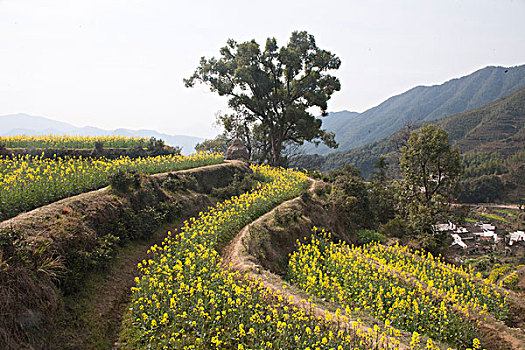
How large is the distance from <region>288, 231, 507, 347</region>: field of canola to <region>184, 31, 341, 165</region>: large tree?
25.7m

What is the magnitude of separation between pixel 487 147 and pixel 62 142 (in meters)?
160

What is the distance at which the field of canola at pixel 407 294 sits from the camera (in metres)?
8.64

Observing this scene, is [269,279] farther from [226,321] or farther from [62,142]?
[62,142]

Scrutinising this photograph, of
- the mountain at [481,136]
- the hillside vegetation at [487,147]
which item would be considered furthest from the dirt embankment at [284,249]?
the mountain at [481,136]

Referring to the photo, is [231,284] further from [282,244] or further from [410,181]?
[410,181]

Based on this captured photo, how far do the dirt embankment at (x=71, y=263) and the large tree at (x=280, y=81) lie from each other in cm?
2614

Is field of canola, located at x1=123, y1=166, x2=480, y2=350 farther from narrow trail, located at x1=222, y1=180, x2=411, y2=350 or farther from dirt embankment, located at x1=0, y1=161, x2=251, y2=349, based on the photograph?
A: dirt embankment, located at x1=0, y1=161, x2=251, y2=349

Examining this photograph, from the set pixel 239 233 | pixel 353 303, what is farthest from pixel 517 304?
pixel 239 233

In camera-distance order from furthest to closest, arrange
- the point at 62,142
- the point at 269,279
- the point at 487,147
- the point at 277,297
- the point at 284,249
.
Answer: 1. the point at 487,147
2. the point at 62,142
3. the point at 284,249
4. the point at 269,279
5. the point at 277,297

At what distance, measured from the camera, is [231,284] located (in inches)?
315

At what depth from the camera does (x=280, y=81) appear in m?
38.9

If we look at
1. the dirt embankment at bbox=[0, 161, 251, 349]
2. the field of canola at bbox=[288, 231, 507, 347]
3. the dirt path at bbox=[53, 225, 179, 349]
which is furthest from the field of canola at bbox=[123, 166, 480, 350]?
the dirt embankment at bbox=[0, 161, 251, 349]

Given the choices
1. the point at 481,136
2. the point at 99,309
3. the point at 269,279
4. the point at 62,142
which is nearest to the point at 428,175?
the point at 269,279

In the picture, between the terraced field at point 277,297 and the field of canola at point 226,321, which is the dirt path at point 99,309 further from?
the field of canola at point 226,321
